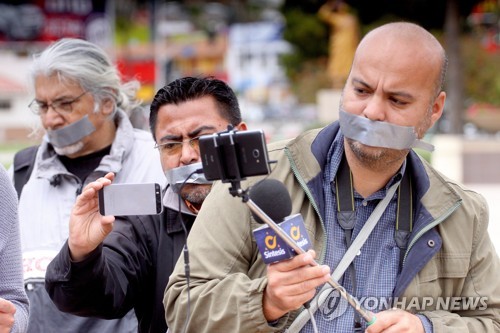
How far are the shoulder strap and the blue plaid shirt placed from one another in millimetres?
2195

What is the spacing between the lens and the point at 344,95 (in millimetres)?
2900

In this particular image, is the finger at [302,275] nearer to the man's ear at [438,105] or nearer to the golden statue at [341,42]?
the man's ear at [438,105]

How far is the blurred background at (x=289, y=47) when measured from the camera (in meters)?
22.5

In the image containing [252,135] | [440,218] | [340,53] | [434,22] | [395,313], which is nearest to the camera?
[252,135]

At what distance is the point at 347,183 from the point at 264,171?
2.16 ft

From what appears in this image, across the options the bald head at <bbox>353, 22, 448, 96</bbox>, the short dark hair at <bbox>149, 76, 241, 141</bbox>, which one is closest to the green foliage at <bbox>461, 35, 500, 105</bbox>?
the short dark hair at <bbox>149, 76, 241, 141</bbox>

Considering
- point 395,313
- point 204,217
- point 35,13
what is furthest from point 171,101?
point 35,13

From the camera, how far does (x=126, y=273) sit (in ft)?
10.8

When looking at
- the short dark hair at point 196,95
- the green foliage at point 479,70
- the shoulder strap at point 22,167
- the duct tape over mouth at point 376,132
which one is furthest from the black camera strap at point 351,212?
the green foliage at point 479,70

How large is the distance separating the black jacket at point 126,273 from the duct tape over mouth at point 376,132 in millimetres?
890

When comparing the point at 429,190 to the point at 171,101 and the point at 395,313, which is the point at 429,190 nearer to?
the point at 395,313

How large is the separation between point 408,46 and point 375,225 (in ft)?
1.84

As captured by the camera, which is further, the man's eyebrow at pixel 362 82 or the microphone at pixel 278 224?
the man's eyebrow at pixel 362 82

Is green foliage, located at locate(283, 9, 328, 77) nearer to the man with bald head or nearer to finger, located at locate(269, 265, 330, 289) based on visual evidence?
the man with bald head
